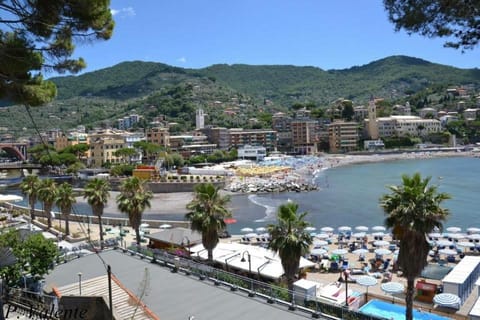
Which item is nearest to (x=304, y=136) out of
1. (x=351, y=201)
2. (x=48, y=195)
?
(x=351, y=201)

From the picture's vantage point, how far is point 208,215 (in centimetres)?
1850

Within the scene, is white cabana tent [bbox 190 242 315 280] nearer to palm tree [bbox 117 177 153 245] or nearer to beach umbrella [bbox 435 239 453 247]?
palm tree [bbox 117 177 153 245]

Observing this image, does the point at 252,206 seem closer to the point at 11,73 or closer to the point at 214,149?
the point at 11,73

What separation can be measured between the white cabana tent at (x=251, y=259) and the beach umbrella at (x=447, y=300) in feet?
18.9

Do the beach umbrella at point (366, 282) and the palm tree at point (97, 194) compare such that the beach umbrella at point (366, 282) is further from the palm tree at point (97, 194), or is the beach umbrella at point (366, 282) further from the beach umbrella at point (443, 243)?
the palm tree at point (97, 194)

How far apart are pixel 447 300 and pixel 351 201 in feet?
135

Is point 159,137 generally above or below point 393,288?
above

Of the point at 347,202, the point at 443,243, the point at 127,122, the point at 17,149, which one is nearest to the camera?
the point at 443,243

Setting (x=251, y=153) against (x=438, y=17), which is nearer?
(x=438, y=17)

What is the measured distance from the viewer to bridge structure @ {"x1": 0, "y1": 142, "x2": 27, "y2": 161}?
11925 cm

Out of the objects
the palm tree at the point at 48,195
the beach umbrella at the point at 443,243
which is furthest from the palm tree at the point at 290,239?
the palm tree at the point at 48,195

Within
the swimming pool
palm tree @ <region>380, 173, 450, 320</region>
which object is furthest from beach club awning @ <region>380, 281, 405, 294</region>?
→ palm tree @ <region>380, 173, 450, 320</region>

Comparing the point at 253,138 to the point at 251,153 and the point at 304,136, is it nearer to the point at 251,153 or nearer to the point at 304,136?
the point at 304,136

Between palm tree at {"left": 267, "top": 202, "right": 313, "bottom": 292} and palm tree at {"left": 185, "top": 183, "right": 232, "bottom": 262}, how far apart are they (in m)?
3.68
